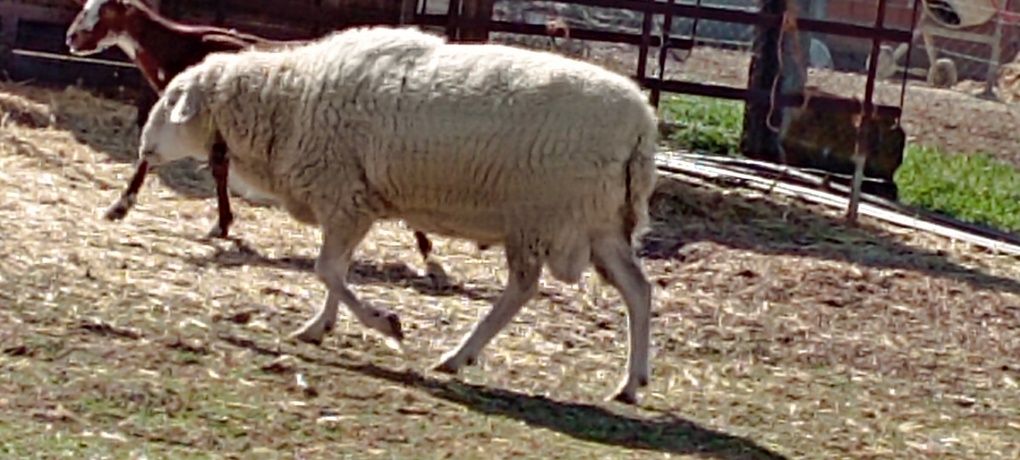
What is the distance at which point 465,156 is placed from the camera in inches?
313

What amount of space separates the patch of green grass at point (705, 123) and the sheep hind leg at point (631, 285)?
8.68 metres

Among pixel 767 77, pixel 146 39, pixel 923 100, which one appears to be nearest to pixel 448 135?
pixel 146 39

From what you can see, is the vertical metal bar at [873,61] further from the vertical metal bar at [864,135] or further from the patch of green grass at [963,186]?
the patch of green grass at [963,186]

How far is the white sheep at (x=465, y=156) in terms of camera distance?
A: 788 centimetres

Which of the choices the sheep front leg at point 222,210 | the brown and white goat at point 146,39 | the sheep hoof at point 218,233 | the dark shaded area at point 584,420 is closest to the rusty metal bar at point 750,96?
the brown and white goat at point 146,39

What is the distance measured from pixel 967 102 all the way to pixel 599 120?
1833cm

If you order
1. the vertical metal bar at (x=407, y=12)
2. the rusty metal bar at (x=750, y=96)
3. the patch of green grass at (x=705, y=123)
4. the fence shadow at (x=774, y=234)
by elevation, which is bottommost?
the patch of green grass at (x=705, y=123)

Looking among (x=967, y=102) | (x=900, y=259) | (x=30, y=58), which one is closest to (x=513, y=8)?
(x=967, y=102)

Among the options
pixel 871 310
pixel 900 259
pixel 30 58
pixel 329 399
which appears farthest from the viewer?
pixel 30 58

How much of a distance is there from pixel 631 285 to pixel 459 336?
3.62 ft

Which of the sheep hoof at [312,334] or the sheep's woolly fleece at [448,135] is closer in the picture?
the sheep's woolly fleece at [448,135]

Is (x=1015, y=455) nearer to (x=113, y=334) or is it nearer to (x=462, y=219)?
(x=462, y=219)

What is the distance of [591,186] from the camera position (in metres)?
7.86

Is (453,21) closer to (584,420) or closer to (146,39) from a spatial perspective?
(146,39)
